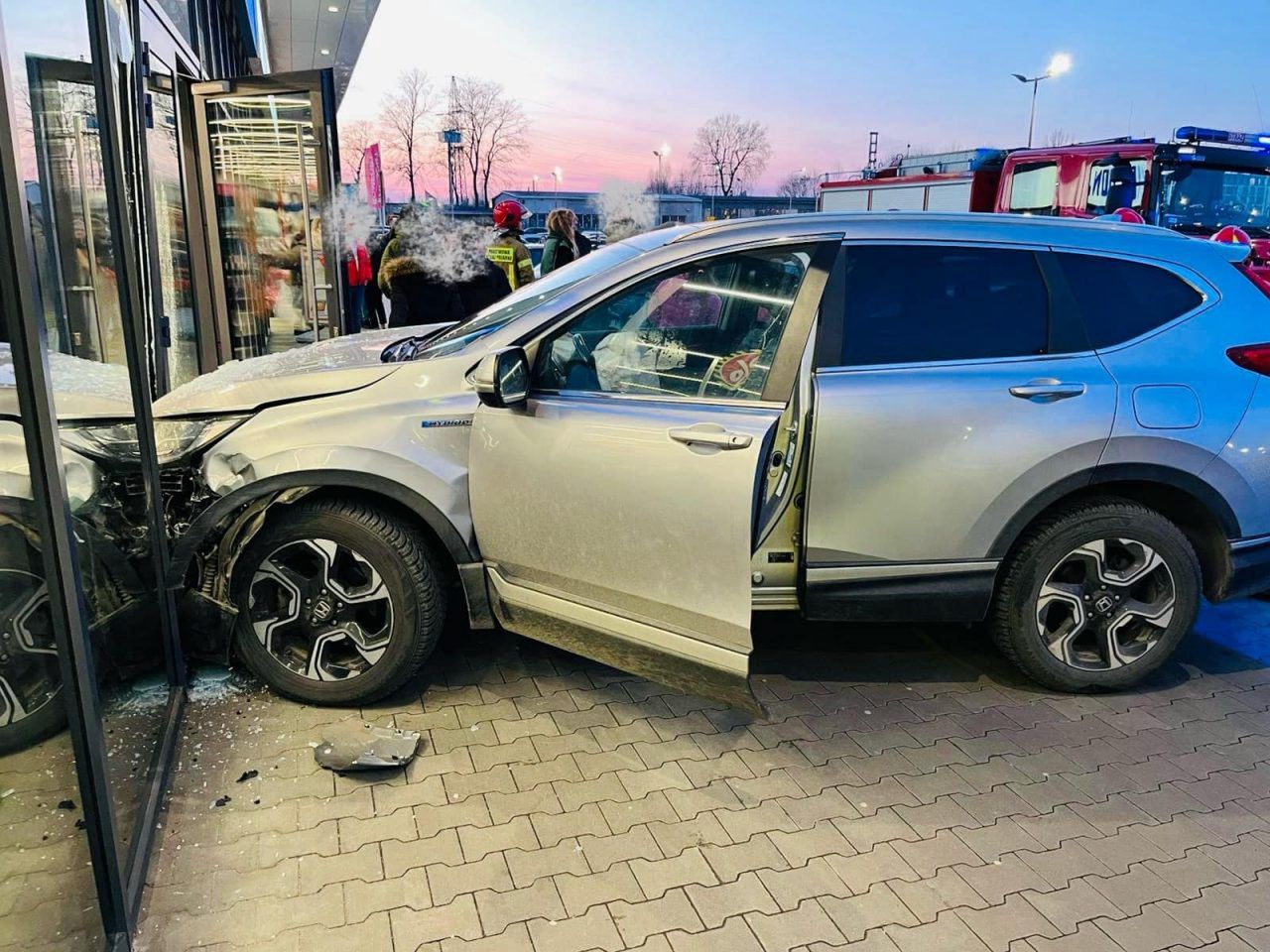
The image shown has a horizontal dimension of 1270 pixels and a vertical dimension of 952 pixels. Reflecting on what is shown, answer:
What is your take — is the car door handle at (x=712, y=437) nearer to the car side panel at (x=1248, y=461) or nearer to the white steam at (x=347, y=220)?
the car side panel at (x=1248, y=461)

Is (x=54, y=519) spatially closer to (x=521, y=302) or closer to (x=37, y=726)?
(x=37, y=726)

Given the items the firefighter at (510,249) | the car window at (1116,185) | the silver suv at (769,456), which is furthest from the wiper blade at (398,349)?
the car window at (1116,185)

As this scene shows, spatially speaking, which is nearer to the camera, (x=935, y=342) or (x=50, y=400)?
(x=50, y=400)

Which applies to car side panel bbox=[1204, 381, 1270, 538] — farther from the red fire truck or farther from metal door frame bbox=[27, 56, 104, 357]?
the red fire truck

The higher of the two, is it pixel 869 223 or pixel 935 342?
pixel 869 223

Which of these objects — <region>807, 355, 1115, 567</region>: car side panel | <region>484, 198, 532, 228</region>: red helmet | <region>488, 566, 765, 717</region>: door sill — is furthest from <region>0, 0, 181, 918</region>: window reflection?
<region>484, 198, 532, 228</region>: red helmet

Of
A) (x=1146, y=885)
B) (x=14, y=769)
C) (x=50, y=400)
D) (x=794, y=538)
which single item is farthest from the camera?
(x=794, y=538)

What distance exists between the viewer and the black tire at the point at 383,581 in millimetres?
3373

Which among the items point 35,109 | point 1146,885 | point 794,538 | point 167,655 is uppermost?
point 35,109

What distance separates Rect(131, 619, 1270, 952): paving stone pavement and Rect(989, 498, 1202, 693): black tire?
0.13 meters

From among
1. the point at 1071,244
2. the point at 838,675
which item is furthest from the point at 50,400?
the point at 1071,244

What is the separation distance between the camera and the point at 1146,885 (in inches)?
106

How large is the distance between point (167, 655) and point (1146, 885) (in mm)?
3422

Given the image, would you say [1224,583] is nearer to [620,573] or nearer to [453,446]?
[620,573]
